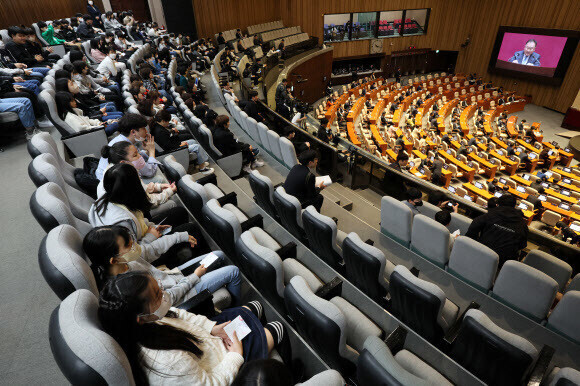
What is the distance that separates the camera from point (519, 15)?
40.4 feet

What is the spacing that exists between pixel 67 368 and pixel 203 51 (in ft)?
36.2

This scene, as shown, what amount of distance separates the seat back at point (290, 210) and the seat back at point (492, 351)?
1.30 meters

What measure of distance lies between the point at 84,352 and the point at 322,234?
1542 mm

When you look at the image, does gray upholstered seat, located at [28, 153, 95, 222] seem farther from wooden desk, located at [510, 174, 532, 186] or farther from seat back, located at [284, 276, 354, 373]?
wooden desk, located at [510, 174, 532, 186]

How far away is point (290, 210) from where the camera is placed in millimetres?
2463

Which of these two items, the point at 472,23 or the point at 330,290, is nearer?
the point at 330,290

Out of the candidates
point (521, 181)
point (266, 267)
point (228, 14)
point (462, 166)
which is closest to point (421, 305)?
point (266, 267)

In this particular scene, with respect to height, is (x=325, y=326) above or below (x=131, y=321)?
below

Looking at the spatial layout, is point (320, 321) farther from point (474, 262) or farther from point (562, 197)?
point (562, 197)

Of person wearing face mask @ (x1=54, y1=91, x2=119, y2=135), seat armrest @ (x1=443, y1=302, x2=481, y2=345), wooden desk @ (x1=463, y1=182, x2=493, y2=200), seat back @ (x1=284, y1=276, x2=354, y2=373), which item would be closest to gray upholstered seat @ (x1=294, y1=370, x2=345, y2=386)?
seat back @ (x1=284, y1=276, x2=354, y2=373)

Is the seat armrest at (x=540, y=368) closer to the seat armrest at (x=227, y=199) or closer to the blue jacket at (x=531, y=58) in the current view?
the seat armrest at (x=227, y=199)

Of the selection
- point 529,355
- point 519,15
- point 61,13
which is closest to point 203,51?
point 61,13

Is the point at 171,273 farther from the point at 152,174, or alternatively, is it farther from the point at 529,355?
the point at 529,355

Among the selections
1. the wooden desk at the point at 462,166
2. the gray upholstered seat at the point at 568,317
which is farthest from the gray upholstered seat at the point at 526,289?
the wooden desk at the point at 462,166
